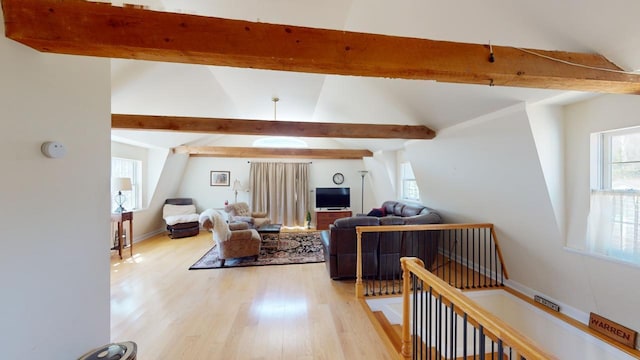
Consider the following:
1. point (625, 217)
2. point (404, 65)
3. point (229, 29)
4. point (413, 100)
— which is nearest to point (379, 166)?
point (413, 100)

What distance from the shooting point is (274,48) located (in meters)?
1.31

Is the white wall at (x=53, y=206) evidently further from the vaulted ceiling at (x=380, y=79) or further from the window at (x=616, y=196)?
the window at (x=616, y=196)

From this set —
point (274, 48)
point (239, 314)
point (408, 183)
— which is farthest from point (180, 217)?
point (274, 48)

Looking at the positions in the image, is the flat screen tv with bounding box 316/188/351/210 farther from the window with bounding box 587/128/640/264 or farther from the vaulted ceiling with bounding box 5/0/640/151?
the window with bounding box 587/128/640/264

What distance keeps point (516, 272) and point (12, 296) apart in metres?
4.63

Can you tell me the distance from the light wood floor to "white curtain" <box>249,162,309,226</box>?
11.0 ft

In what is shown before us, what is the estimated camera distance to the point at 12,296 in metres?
1.17

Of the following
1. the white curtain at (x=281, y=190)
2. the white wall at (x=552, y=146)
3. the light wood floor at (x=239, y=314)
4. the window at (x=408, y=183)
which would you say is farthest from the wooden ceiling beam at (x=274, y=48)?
the white curtain at (x=281, y=190)

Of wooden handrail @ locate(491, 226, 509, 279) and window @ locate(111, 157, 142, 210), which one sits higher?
window @ locate(111, 157, 142, 210)

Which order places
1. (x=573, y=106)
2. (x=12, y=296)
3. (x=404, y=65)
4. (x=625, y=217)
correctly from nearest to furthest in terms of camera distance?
(x=12, y=296), (x=404, y=65), (x=625, y=217), (x=573, y=106)

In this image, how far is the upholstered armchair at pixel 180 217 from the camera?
590 cm

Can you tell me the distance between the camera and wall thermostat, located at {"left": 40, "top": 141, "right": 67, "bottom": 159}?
1.30 m

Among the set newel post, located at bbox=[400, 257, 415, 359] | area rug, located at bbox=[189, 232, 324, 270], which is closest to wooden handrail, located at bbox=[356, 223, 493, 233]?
newel post, located at bbox=[400, 257, 415, 359]

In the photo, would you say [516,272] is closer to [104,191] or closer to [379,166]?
[379,166]
